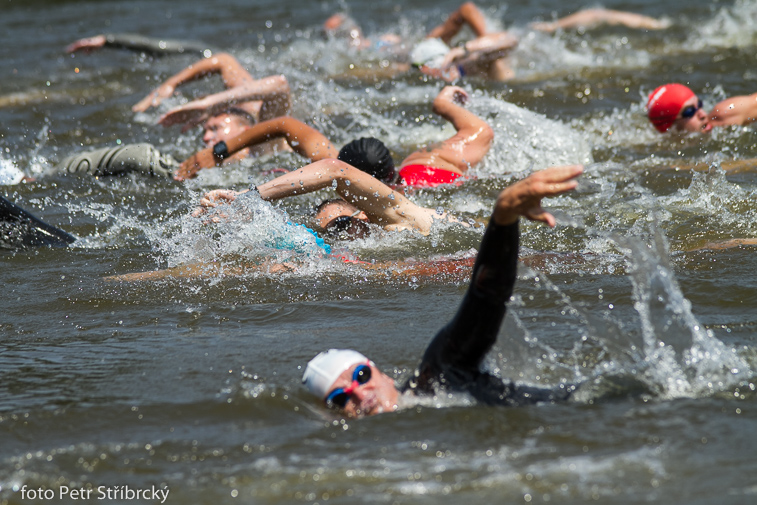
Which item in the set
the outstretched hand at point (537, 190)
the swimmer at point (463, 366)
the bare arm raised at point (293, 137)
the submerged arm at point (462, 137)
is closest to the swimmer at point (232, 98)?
the bare arm raised at point (293, 137)

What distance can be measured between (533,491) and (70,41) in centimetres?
1437

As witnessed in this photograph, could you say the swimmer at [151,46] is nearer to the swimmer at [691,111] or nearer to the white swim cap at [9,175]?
the white swim cap at [9,175]

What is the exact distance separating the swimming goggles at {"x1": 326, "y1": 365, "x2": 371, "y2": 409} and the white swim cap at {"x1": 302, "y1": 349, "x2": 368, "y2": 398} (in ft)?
0.09

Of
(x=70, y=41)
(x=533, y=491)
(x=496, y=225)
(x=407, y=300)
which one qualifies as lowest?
(x=533, y=491)

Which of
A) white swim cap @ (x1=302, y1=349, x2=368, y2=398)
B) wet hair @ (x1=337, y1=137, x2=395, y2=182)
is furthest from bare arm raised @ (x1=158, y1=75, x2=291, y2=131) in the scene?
white swim cap @ (x1=302, y1=349, x2=368, y2=398)

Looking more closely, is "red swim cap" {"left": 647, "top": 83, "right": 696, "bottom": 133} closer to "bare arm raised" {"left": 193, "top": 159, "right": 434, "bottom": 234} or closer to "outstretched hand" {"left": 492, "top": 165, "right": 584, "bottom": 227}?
"bare arm raised" {"left": 193, "top": 159, "right": 434, "bottom": 234}

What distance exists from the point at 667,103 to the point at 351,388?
5.30m

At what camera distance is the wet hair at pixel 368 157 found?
5617 millimetres

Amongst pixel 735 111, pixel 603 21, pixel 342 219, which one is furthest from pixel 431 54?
pixel 603 21

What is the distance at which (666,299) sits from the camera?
345cm

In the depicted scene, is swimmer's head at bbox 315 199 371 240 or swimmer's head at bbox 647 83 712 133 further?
swimmer's head at bbox 647 83 712 133

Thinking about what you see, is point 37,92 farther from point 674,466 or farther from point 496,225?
point 674,466

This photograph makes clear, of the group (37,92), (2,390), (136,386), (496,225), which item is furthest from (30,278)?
(37,92)

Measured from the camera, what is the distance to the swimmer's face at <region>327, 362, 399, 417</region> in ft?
10.8
